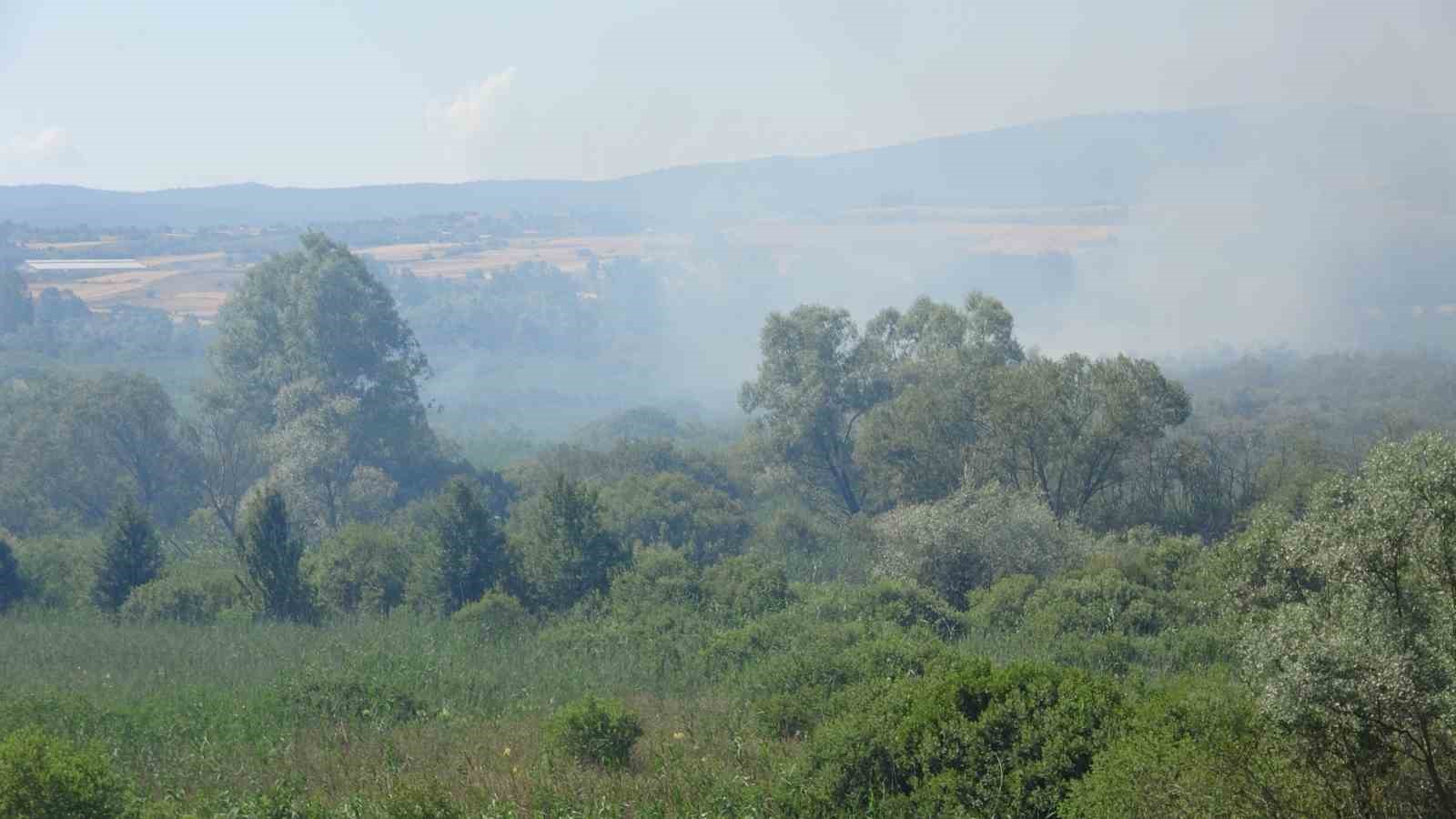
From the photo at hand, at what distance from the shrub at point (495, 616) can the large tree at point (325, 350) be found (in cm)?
2725

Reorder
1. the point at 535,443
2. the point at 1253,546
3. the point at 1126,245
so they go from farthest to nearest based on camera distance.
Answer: the point at 1126,245 → the point at 535,443 → the point at 1253,546

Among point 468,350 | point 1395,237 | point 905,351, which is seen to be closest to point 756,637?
point 905,351

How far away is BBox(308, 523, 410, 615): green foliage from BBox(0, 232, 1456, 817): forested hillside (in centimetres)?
11

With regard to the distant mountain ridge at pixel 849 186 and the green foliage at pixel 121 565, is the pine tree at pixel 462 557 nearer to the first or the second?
the green foliage at pixel 121 565

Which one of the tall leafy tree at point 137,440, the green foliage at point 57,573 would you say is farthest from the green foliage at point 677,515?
the tall leafy tree at point 137,440

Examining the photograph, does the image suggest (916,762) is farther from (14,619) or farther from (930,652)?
(14,619)

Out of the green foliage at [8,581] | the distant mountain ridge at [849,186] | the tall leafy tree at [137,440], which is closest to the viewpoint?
the green foliage at [8,581]

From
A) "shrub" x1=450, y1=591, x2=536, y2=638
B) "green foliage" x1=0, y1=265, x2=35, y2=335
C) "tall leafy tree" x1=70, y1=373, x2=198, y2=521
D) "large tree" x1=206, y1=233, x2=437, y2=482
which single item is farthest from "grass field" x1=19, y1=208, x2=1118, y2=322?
"shrub" x1=450, y1=591, x2=536, y2=638

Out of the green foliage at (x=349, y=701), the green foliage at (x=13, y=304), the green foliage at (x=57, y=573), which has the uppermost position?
the green foliage at (x=13, y=304)

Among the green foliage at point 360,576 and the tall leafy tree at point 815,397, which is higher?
the tall leafy tree at point 815,397

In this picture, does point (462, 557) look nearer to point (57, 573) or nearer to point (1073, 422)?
point (57, 573)

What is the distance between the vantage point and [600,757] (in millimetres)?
17406

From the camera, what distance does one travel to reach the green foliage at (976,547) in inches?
1467

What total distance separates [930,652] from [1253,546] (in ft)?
18.0
